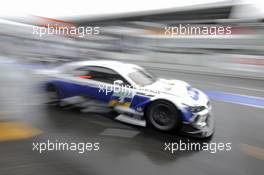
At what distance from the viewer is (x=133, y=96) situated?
4480 millimetres

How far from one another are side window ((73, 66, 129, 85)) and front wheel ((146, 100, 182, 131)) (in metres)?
0.73

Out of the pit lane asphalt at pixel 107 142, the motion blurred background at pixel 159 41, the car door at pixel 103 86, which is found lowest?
the pit lane asphalt at pixel 107 142

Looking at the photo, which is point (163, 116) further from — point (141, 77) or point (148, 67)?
point (148, 67)

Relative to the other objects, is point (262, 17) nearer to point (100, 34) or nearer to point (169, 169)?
point (100, 34)

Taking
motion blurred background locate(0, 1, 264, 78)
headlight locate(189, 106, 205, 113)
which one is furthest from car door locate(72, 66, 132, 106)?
A: motion blurred background locate(0, 1, 264, 78)

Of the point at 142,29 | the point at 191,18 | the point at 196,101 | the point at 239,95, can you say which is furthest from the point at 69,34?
the point at 196,101

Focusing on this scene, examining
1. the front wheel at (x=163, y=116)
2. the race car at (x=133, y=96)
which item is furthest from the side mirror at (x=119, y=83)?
the front wheel at (x=163, y=116)

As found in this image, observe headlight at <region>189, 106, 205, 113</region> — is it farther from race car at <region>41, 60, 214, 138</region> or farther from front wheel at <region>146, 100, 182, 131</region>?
front wheel at <region>146, 100, 182, 131</region>

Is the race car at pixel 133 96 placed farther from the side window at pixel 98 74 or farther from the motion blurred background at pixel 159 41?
the motion blurred background at pixel 159 41

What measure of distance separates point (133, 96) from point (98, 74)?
94cm

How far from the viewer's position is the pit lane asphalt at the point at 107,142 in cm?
312

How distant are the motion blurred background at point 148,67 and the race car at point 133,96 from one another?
0.79 feet

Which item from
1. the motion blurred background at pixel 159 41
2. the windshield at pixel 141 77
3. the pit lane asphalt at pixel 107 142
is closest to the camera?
the pit lane asphalt at pixel 107 142

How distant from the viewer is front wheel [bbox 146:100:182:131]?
4113 mm
